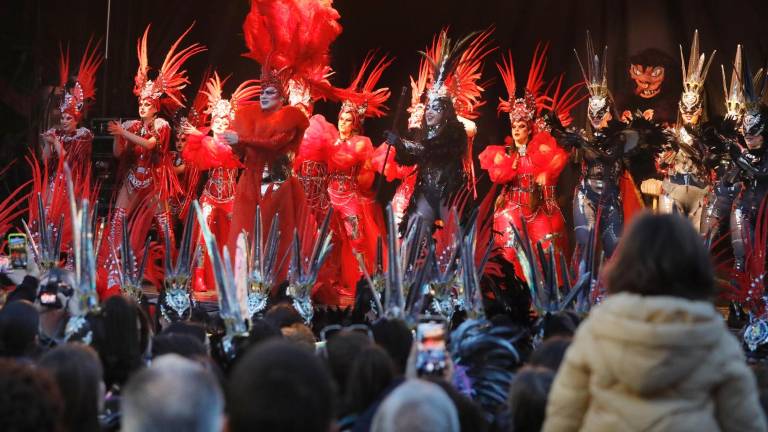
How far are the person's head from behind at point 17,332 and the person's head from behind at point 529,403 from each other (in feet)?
4.86

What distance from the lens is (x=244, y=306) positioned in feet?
13.3

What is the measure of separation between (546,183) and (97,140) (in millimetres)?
3548

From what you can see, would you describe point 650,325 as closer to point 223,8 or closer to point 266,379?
point 266,379

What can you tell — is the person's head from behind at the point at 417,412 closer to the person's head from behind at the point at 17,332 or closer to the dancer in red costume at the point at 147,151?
the person's head from behind at the point at 17,332

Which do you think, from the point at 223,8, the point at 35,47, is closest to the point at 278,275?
the point at 35,47

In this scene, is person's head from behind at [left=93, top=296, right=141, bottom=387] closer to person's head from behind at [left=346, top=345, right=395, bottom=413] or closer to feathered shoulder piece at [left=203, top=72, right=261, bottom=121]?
person's head from behind at [left=346, top=345, right=395, bottom=413]

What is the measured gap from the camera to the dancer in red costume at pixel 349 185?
848 centimetres

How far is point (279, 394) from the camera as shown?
190 cm

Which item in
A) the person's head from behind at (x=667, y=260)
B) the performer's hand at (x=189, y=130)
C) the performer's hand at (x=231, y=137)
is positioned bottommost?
the person's head from behind at (x=667, y=260)

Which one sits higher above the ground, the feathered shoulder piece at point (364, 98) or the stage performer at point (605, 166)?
the feathered shoulder piece at point (364, 98)

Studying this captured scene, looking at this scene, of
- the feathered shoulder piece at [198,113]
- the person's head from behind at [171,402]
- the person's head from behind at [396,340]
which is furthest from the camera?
the feathered shoulder piece at [198,113]

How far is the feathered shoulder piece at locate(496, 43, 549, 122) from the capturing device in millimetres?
8914

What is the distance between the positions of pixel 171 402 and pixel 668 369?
1.04 metres

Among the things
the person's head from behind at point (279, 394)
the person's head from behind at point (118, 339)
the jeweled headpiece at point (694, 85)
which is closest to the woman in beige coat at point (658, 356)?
the person's head from behind at point (279, 394)
